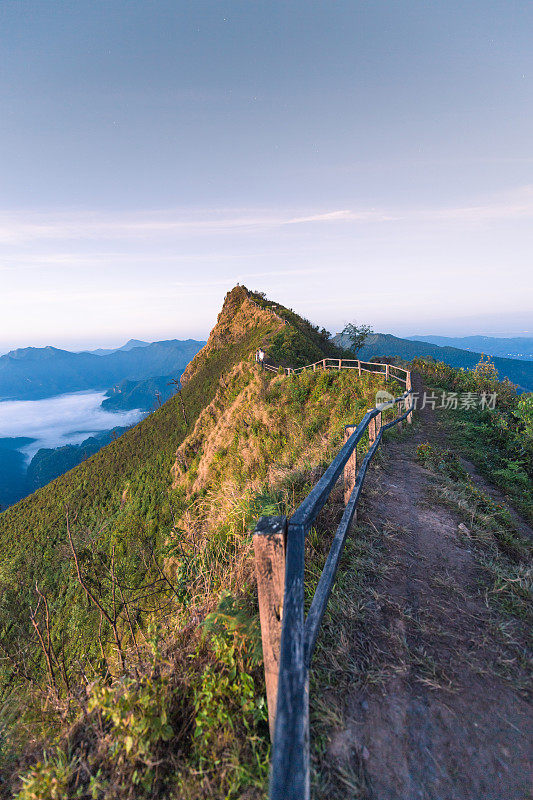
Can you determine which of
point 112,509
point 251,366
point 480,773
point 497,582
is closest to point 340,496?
point 497,582

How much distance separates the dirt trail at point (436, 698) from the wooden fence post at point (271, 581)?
640 mm

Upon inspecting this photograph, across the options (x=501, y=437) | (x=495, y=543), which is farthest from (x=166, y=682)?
(x=501, y=437)

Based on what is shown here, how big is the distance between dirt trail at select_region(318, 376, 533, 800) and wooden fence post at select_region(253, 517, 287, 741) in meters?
0.64

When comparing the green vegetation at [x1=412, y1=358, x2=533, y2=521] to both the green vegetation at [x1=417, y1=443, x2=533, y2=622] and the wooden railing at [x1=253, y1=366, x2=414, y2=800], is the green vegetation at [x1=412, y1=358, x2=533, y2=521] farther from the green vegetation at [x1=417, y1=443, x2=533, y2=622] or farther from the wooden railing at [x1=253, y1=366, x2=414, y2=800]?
the wooden railing at [x1=253, y1=366, x2=414, y2=800]

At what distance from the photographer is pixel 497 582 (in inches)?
137

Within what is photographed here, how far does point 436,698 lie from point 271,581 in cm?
173

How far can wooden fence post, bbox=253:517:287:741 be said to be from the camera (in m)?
1.98

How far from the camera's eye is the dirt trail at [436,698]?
197 centimetres

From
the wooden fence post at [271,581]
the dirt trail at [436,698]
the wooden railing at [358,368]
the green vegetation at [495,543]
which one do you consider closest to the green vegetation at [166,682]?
the wooden fence post at [271,581]

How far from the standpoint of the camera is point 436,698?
241 cm

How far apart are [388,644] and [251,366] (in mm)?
33513

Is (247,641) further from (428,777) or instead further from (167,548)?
(167,548)

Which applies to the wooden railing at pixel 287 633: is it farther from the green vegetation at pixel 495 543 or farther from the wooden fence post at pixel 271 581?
the green vegetation at pixel 495 543

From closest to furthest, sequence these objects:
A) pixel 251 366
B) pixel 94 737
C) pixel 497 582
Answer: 1. pixel 94 737
2. pixel 497 582
3. pixel 251 366
